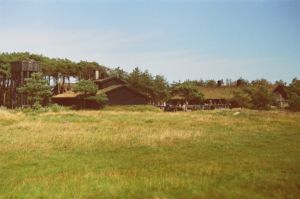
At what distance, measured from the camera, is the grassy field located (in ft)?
35.4

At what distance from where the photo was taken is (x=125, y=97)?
233ft

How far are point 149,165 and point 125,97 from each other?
56.5 meters

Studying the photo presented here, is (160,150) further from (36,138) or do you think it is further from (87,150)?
(36,138)

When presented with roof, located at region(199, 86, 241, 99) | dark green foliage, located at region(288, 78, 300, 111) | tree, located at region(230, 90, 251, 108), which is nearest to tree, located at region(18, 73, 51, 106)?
roof, located at region(199, 86, 241, 99)

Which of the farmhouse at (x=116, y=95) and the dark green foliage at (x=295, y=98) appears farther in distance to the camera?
the farmhouse at (x=116, y=95)

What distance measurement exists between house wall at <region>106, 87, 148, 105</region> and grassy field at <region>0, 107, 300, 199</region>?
46.1 m

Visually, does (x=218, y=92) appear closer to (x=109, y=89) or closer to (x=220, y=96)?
(x=220, y=96)

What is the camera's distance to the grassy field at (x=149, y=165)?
35.4 ft

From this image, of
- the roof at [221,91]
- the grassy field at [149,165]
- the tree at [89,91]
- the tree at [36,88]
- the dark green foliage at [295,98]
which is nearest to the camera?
the grassy field at [149,165]

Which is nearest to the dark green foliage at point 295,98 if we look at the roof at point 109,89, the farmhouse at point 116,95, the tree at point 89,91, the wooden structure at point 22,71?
the farmhouse at point 116,95

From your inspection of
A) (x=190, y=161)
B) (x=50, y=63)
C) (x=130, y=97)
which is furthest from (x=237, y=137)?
(x=50, y=63)

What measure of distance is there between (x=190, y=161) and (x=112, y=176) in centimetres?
401

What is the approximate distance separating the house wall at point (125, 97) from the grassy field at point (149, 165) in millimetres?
46078

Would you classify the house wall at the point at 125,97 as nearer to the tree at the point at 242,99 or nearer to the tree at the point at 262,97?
the tree at the point at 242,99
